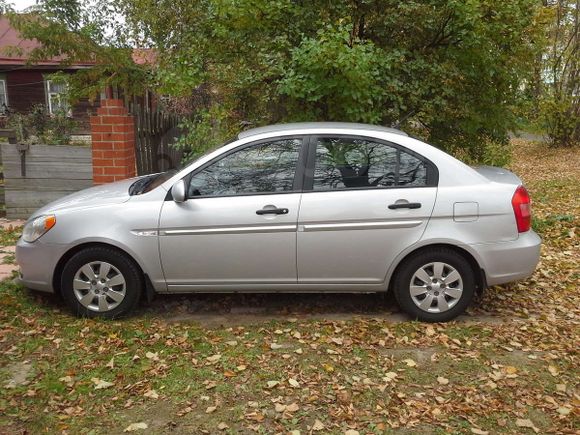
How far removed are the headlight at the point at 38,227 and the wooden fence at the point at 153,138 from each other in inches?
110

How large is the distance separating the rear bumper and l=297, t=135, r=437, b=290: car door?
56cm

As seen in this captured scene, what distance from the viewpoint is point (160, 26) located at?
12.9 meters

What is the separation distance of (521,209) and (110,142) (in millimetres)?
4708

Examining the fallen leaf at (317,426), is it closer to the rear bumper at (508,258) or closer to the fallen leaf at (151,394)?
the fallen leaf at (151,394)

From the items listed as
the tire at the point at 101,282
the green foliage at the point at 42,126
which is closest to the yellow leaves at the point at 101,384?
the tire at the point at 101,282

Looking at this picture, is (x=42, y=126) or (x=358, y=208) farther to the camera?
(x=42, y=126)

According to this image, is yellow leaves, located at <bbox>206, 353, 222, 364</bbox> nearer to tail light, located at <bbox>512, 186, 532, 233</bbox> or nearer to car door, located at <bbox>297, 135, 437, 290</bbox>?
car door, located at <bbox>297, 135, 437, 290</bbox>

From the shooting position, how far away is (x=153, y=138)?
8281mm

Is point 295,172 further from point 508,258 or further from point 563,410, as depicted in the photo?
point 563,410

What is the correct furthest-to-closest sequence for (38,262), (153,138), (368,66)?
(153,138), (368,66), (38,262)

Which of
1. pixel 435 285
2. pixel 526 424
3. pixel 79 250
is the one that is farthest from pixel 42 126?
pixel 526 424

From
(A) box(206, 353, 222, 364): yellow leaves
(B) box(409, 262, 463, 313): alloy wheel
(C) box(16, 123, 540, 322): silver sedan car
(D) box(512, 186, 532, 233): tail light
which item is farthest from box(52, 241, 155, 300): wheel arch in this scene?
(D) box(512, 186, 532, 233): tail light

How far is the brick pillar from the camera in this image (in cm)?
686

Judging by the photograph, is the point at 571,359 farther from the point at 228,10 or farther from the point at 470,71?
the point at 228,10
